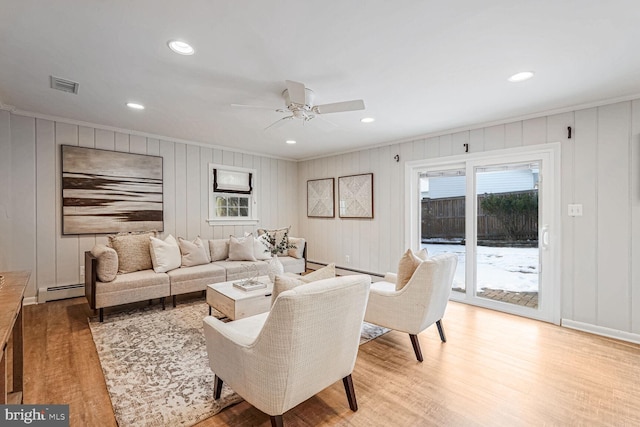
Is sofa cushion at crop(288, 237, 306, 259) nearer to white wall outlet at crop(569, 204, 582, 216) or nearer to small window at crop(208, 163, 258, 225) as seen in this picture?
small window at crop(208, 163, 258, 225)

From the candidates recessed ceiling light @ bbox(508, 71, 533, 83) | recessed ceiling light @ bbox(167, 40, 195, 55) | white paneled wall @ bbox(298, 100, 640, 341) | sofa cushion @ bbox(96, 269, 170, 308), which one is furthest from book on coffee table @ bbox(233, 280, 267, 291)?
white paneled wall @ bbox(298, 100, 640, 341)

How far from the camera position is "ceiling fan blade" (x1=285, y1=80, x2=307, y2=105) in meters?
2.42

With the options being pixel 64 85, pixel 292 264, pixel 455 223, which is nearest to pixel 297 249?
pixel 292 264

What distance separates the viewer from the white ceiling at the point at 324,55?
5.60 ft

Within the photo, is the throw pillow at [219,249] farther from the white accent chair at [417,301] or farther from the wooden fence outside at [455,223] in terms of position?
the wooden fence outside at [455,223]

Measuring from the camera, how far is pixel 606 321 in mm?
3035

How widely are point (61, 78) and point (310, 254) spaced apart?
4.78m

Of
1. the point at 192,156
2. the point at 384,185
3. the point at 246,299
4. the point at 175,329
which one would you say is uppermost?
the point at 192,156

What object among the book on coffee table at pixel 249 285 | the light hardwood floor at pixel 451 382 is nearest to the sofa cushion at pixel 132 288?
the light hardwood floor at pixel 451 382

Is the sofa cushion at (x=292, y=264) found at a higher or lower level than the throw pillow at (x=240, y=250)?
lower

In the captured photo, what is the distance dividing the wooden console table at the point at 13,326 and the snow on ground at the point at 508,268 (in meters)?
4.43

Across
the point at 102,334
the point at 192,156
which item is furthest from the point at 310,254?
the point at 102,334

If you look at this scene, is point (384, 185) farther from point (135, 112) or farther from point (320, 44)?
point (135, 112)

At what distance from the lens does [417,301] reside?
8.02ft
